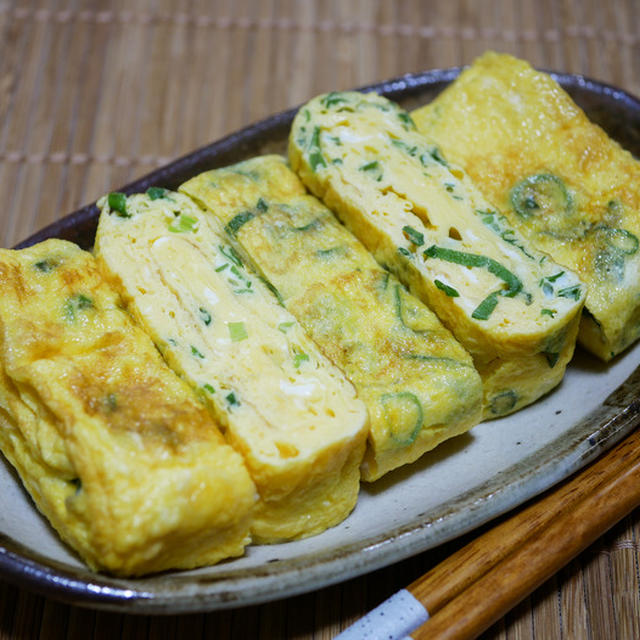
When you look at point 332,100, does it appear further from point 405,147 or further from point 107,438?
point 107,438

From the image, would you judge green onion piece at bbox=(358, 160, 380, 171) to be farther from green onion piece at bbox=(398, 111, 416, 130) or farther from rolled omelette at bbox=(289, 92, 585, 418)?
green onion piece at bbox=(398, 111, 416, 130)

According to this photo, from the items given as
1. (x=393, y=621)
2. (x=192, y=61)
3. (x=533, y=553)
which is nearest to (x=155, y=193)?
(x=393, y=621)

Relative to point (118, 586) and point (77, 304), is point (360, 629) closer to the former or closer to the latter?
point (118, 586)

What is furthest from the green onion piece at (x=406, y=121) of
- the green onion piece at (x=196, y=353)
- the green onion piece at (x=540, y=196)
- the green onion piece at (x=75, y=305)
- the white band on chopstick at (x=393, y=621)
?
the white band on chopstick at (x=393, y=621)

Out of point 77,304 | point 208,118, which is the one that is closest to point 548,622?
Answer: point 77,304

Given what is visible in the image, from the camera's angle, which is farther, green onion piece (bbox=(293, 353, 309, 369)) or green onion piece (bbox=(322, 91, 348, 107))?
green onion piece (bbox=(322, 91, 348, 107))

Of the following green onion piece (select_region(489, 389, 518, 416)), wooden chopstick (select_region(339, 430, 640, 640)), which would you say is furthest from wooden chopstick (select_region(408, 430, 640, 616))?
green onion piece (select_region(489, 389, 518, 416))
